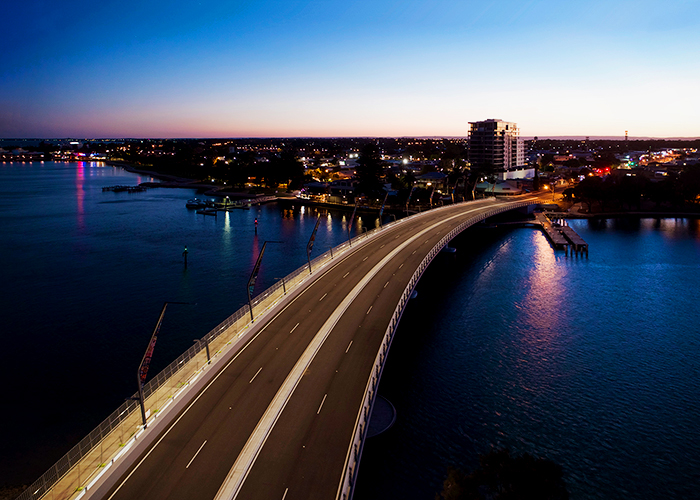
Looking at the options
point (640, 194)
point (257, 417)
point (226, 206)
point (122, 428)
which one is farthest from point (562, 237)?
point (226, 206)

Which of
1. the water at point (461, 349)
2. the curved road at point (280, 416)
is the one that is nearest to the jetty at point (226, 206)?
the water at point (461, 349)

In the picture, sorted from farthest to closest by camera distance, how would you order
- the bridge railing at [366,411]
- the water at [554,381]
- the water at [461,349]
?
the water at [461,349] → the water at [554,381] → the bridge railing at [366,411]

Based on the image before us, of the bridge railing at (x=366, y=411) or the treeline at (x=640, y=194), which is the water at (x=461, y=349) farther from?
the treeline at (x=640, y=194)

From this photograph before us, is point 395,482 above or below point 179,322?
A: below

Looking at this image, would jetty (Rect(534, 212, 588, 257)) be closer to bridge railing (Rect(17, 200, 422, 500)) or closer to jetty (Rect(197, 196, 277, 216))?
bridge railing (Rect(17, 200, 422, 500))

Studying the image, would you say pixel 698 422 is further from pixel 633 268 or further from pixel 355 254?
pixel 633 268

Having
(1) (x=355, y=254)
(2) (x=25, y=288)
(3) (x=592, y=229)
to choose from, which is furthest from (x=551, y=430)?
(3) (x=592, y=229)

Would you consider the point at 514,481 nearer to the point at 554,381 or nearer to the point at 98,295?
the point at 554,381
